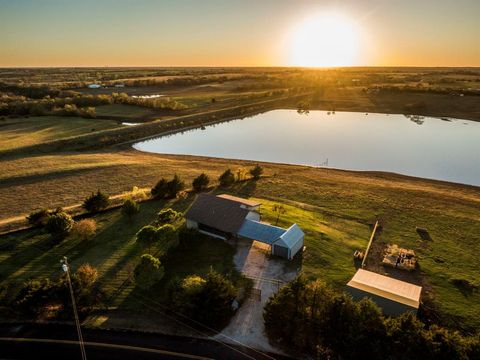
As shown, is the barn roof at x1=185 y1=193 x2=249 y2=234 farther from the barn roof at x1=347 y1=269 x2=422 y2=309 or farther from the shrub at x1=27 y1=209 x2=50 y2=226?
the shrub at x1=27 y1=209 x2=50 y2=226

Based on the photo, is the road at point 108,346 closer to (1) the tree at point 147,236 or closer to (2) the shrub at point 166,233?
(1) the tree at point 147,236

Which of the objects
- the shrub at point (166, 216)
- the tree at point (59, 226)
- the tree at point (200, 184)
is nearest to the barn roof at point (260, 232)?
the shrub at point (166, 216)

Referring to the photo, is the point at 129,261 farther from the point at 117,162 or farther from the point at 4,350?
the point at 117,162

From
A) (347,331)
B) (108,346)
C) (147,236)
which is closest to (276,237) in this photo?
(147,236)

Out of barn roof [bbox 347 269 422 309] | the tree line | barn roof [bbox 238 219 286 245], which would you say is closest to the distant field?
barn roof [bbox 238 219 286 245]

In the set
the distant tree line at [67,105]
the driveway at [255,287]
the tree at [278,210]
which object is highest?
the distant tree line at [67,105]

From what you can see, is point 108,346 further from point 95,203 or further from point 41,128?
point 41,128
